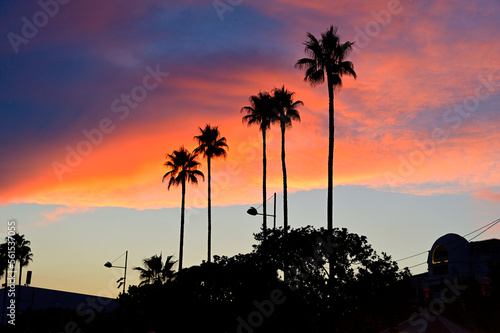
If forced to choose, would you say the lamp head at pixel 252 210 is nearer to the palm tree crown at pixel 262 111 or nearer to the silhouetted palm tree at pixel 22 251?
the palm tree crown at pixel 262 111

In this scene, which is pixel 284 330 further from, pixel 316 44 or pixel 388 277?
pixel 316 44

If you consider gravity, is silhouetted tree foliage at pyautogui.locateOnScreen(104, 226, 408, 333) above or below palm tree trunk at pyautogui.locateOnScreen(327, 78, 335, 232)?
below

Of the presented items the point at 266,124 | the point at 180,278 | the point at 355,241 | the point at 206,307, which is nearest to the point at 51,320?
the point at 180,278

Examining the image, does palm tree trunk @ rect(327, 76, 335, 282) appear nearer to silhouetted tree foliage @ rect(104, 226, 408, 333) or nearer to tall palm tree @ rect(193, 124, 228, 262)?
silhouetted tree foliage @ rect(104, 226, 408, 333)

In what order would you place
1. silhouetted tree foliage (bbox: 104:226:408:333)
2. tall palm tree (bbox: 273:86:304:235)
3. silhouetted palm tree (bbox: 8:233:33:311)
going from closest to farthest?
silhouetted tree foliage (bbox: 104:226:408:333)
tall palm tree (bbox: 273:86:304:235)
silhouetted palm tree (bbox: 8:233:33:311)

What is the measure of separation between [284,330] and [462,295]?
987 cm

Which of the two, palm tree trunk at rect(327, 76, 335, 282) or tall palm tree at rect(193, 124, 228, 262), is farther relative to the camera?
tall palm tree at rect(193, 124, 228, 262)

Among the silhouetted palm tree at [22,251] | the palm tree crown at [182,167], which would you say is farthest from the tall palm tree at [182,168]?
the silhouetted palm tree at [22,251]

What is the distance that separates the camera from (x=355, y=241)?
35.1 metres

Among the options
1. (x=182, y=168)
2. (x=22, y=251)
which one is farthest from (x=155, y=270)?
(x=22, y=251)

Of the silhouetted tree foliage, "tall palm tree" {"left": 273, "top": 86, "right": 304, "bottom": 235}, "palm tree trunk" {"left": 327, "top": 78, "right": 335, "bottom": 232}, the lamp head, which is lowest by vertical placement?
the silhouetted tree foliage

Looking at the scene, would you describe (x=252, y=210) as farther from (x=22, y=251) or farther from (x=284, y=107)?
(x=22, y=251)

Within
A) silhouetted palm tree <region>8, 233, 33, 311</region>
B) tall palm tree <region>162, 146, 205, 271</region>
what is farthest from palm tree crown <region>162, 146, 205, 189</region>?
silhouetted palm tree <region>8, 233, 33, 311</region>

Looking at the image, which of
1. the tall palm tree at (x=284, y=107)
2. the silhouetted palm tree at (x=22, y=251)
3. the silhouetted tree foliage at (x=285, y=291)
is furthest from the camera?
the silhouetted palm tree at (x=22, y=251)
